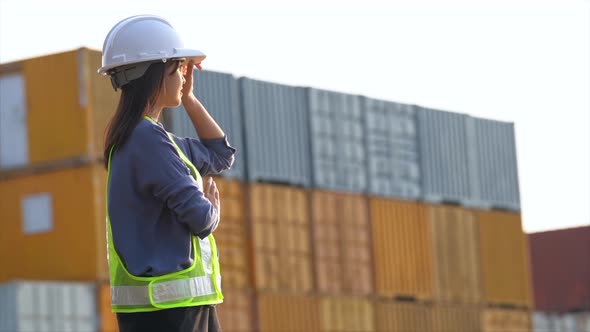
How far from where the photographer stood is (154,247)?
4.97 metres

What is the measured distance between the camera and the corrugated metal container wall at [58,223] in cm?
3425

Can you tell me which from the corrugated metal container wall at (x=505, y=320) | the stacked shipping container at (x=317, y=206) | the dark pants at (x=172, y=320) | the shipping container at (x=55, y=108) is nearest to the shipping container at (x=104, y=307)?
the stacked shipping container at (x=317, y=206)

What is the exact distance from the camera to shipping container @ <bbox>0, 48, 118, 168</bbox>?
3462 centimetres

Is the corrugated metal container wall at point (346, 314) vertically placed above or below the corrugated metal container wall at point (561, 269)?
below

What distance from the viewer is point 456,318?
45906 millimetres

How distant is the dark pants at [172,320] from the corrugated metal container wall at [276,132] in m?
32.8

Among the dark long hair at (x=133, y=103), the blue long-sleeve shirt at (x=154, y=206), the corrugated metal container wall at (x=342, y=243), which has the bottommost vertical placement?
the blue long-sleeve shirt at (x=154, y=206)

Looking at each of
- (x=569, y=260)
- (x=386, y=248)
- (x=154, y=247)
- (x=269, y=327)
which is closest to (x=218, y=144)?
(x=154, y=247)

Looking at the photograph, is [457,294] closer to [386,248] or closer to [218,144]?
[386,248]

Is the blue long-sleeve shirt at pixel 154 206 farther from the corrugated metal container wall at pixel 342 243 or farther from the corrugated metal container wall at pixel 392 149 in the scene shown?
the corrugated metal container wall at pixel 392 149

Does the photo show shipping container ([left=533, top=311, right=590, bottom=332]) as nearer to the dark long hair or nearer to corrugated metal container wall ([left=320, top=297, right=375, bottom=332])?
corrugated metal container wall ([left=320, top=297, right=375, bottom=332])

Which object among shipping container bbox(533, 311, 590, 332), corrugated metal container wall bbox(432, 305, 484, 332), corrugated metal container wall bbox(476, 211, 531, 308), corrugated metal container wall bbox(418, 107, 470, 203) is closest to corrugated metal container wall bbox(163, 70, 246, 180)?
corrugated metal container wall bbox(418, 107, 470, 203)

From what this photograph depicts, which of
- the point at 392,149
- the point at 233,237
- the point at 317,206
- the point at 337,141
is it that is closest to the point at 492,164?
the point at 392,149

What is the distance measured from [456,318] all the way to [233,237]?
1029cm
